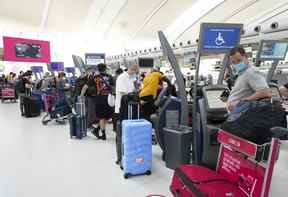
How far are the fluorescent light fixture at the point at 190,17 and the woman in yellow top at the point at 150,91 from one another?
1256cm

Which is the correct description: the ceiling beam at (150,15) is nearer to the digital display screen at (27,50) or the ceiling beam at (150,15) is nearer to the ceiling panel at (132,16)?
the ceiling panel at (132,16)

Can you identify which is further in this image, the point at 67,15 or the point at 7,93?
the point at 67,15

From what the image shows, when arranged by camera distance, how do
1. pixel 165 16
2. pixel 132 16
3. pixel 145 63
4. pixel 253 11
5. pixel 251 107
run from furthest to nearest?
1. pixel 165 16
2. pixel 132 16
3. pixel 253 11
4. pixel 145 63
5. pixel 251 107

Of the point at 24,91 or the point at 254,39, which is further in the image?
the point at 24,91

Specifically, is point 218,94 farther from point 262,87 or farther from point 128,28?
point 128,28

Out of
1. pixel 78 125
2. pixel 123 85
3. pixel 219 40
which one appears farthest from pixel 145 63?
pixel 219 40

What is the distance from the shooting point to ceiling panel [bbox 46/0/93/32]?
1534 centimetres

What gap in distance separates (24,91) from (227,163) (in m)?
8.16

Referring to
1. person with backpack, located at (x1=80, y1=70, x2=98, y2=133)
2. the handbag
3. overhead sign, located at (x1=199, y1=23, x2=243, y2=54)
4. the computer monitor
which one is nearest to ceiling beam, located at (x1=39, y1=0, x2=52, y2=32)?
person with backpack, located at (x1=80, y1=70, x2=98, y2=133)

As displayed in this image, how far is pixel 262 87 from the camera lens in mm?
2477

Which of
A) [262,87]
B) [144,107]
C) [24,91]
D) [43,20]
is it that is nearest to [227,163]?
[262,87]

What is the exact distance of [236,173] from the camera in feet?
7.35

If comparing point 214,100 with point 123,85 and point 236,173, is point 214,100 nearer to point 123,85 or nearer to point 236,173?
point 236,173

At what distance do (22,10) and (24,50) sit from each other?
4.25 meters
